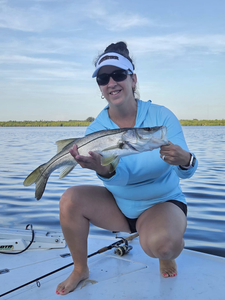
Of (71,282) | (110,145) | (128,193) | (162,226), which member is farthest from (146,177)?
(71,282)

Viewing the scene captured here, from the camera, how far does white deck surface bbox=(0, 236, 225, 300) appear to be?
268cm

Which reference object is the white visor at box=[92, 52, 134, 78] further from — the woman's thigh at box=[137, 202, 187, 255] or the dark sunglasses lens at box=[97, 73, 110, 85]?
the woman's thigh at box=[137, 202, 187, 255]

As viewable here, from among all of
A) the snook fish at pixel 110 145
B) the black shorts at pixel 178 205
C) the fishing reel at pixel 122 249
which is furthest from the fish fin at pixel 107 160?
the fishing reel at pixel 122 249

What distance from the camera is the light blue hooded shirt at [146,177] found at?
3.03m

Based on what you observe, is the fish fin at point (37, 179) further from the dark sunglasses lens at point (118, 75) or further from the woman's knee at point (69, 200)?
the dark sunglasses lens at point (118, 75)

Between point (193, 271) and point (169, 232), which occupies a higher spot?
point (169, 232)

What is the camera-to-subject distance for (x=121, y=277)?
118 inches

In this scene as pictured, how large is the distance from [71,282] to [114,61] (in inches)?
84.6

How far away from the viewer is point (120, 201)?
128 inches

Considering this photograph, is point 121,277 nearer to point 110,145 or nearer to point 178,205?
point 178,205

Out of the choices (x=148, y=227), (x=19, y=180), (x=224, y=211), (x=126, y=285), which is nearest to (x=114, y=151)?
(x=148, y=227)

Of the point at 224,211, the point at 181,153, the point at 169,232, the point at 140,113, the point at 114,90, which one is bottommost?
the point at 224,211

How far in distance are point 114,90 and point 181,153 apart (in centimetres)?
112

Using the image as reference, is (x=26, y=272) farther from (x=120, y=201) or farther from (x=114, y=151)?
(x=114, y=151)
